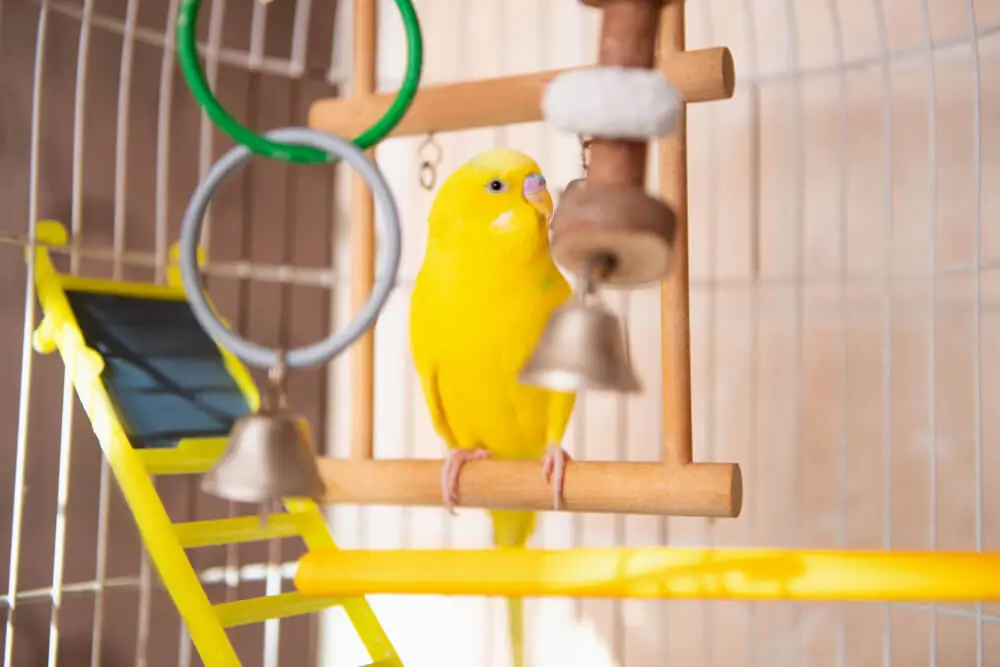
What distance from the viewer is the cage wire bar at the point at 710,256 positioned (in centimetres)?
132

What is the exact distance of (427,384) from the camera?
3.82ft

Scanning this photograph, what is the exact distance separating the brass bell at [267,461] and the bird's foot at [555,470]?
413mm

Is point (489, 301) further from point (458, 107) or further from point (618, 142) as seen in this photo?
point (618, 142)

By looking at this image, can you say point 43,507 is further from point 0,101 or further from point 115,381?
point 0,101

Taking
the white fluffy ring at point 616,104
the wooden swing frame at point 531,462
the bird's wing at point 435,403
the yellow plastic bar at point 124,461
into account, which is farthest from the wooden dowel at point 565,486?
the white fluffy ring at point 616,104

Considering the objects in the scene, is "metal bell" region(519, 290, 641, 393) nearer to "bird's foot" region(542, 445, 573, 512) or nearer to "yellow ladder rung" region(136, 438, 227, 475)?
"bird's foot" region(542, 445, 573, 512)

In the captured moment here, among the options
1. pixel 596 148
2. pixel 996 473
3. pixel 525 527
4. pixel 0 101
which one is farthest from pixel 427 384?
pixel 996 473

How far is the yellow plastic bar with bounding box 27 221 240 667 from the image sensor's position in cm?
116

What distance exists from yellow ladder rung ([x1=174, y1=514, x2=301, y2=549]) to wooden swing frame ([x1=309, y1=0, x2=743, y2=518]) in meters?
0.23

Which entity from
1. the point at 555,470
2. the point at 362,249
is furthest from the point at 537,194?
the point at 555,470

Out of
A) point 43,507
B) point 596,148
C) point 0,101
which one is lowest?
point 43,507

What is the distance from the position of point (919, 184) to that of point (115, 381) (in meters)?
1.28

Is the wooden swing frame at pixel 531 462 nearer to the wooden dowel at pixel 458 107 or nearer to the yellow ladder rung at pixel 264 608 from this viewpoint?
the wooden dowel at pixel 458 107

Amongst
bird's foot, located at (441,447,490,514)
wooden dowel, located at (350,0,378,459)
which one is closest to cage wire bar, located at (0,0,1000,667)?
wooden dowel, located at (350,0,378,459)
